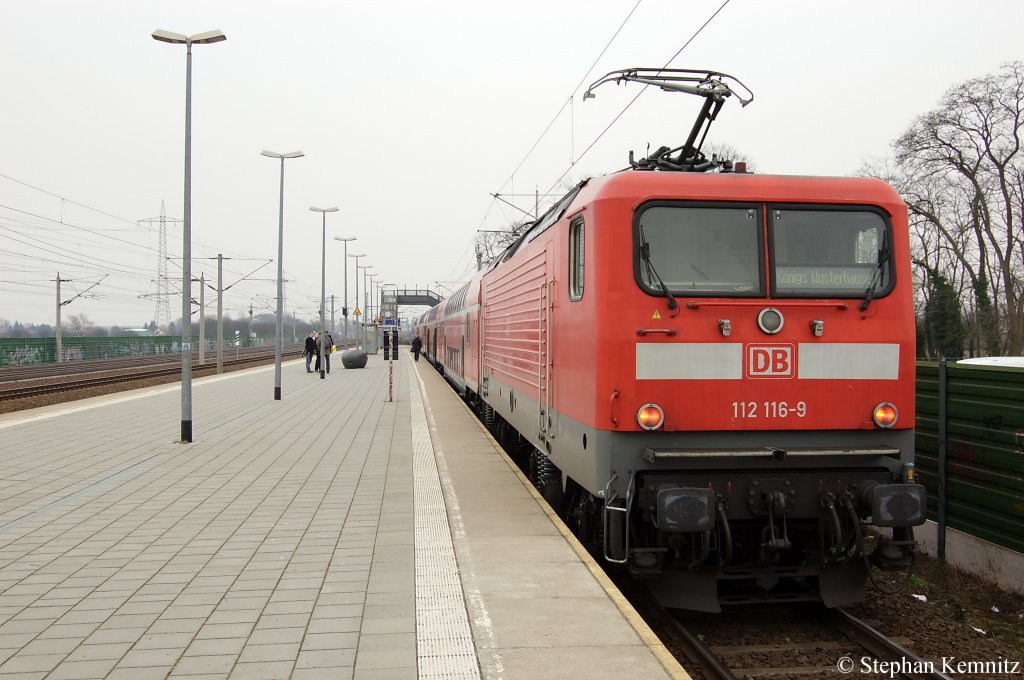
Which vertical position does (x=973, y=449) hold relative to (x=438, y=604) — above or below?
above

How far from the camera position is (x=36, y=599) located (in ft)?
17.0

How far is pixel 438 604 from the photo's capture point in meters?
4.92

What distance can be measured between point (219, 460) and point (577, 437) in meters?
6.70

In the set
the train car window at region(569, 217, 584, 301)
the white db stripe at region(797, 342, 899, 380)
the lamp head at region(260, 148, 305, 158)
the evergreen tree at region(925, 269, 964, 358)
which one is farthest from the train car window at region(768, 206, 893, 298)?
the evergreen tree at region(925, 269, 964, 358)

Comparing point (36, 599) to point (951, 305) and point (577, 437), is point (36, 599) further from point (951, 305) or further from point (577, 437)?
point (951, 305)

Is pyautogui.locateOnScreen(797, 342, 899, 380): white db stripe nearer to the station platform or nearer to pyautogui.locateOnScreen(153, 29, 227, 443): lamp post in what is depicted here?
the station platform

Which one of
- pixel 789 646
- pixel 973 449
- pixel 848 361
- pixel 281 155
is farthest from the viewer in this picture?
pixel 281 155

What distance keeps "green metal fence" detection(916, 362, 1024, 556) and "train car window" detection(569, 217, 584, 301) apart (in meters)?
3.59

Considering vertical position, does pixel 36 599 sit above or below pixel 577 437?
below

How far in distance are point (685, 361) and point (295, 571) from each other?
310cm

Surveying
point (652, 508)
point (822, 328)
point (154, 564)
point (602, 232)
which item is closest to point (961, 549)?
point (822, 328)

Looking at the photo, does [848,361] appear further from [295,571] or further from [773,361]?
[295,571]

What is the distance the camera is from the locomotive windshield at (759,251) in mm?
5465

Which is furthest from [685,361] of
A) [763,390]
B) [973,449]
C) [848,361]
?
[973,449]
